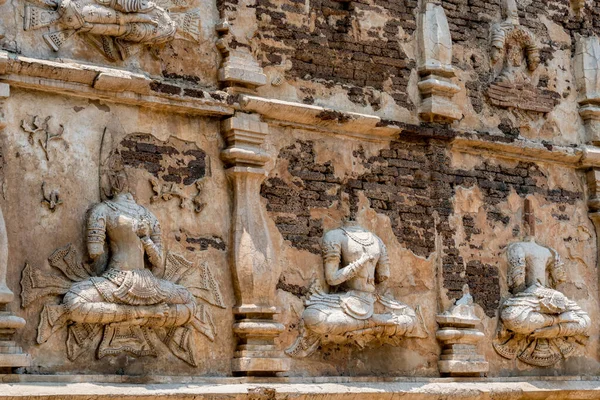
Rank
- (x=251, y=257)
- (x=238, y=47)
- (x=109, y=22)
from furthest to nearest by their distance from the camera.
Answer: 1. (x=238, y=47)
2. (x=251, y=257)
3. (x=109, y=22)

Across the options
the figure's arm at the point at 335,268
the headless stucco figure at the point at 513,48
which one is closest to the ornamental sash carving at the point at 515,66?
the headless stucco figure at the point at 513,48

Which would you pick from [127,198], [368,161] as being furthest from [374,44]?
[127,198]

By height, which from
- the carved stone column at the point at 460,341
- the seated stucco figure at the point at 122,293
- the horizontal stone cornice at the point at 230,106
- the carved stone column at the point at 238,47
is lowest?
the carved stone column at the point at 460,341

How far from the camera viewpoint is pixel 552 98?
1248 centimetres

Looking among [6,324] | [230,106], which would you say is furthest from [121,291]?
[230,106]

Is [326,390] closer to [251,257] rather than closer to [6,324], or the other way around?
[251,257]

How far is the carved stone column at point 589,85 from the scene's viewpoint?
1262 cm

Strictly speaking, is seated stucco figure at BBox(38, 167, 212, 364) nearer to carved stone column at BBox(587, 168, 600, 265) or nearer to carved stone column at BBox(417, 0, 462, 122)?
carved stone column at BBox(417, 0, 462, 122)

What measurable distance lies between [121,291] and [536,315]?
4.00 m

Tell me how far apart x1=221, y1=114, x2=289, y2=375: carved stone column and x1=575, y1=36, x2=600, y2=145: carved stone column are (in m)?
3.72

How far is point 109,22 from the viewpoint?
31.4 ft

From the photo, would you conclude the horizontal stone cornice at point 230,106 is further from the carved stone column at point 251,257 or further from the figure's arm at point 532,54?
the figure's arm at point 532,54

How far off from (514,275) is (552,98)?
1.76 m

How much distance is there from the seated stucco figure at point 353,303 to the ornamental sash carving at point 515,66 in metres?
2.13
